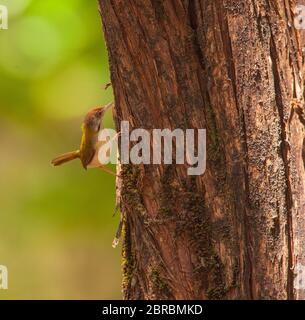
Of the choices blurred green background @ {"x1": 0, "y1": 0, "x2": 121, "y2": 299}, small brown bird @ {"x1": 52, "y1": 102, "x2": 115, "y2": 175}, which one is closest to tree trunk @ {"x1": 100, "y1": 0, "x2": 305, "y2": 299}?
small brown bird @ {"x1": 52, "y1": 102, "x2": 115, "y2": 175}

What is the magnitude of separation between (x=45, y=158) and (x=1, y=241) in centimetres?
134

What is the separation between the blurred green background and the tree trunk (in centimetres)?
349

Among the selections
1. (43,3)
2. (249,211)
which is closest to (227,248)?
(249,211)

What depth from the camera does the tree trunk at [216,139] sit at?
109 inches

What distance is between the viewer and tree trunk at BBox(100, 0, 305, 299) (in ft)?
9.07

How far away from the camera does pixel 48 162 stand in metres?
7.74

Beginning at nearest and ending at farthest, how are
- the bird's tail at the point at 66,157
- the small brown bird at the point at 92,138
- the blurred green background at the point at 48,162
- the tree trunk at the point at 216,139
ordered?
the tree trunk at the point at 216,139, the small brown bird at the point at 92,138, the bird's tail at the point at 66,157, the blurred green background at the point at 48,162

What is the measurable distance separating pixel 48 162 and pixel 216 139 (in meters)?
5.04

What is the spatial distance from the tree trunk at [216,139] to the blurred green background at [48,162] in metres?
3.49

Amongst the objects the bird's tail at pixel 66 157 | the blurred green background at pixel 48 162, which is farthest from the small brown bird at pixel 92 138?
the blurred green background at pixel 48 162

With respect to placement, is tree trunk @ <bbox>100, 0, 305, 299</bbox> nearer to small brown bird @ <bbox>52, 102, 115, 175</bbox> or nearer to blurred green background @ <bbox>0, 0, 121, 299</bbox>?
small brown bird @ <bbox>52, 102, 115, 175</bbox>

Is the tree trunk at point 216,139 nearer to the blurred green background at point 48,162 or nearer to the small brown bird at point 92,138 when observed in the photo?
the small brown bird at point 92,138

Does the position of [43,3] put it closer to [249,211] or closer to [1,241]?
[1,241]
